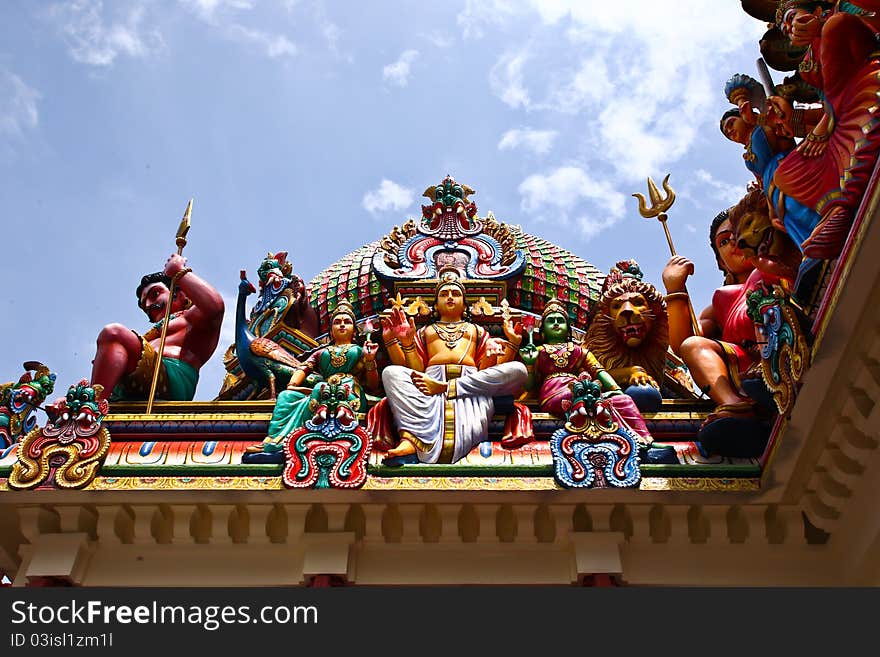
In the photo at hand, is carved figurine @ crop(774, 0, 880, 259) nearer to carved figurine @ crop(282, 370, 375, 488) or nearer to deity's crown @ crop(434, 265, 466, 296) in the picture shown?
deity's crown @ crop(434, 265, 466, 296)

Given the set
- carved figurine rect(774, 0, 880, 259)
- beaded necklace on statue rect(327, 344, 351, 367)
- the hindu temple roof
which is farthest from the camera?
the hindu temple roof

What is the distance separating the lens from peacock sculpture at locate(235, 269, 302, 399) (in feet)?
39.2

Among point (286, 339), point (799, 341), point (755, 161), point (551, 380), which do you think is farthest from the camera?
point (286, 339)

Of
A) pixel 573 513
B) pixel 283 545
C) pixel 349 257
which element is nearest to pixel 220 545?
pixel 283 545

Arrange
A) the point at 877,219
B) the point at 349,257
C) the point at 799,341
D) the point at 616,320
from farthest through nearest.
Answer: the point at 349,257
the point at 616,320
the point at 799,341
the point at 877,219

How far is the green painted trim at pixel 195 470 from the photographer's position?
30.0ft

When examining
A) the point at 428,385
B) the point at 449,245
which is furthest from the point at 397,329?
the point at 449,245

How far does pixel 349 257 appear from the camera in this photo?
18344 millimetres

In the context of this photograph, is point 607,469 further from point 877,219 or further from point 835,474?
point 877,219

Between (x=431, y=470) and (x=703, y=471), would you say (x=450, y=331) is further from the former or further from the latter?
(x=703, y=471)

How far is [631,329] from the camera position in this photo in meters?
11.7

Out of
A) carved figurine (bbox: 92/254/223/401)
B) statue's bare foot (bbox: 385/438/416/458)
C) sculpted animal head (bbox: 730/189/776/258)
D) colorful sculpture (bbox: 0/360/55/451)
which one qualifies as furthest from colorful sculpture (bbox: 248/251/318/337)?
sculpted animal head (bbox: 730/189/776/258)

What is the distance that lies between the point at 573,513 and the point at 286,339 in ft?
22.4

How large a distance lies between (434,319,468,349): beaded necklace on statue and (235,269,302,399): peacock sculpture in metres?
1.84
